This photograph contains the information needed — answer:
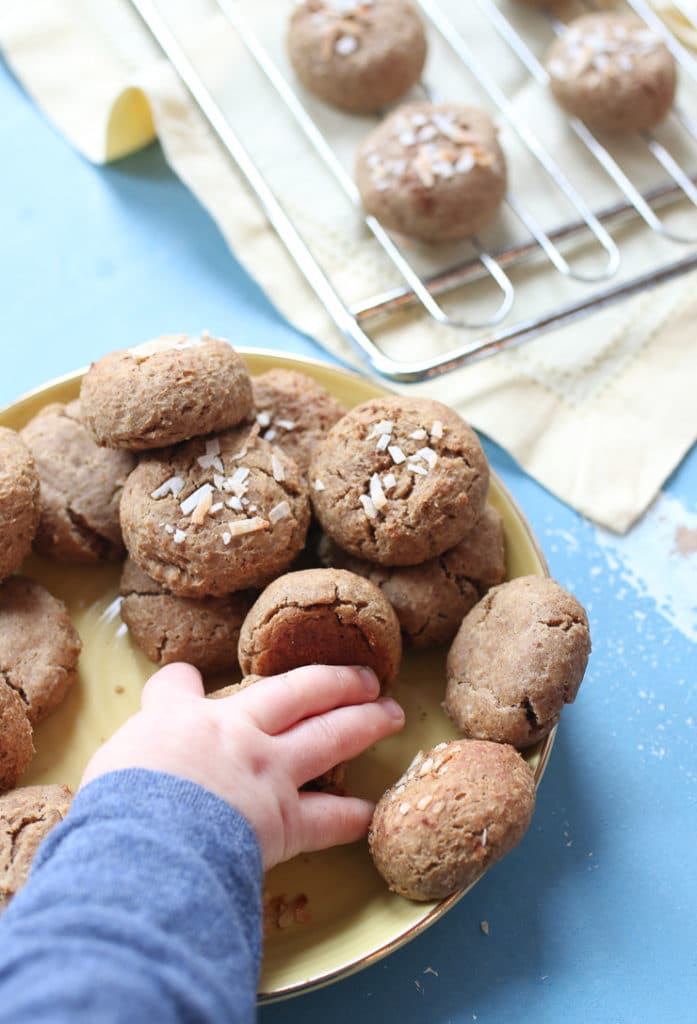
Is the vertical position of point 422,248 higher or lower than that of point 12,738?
lower

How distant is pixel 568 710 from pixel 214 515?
651 millimetres

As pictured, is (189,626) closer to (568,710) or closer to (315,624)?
(315,624)

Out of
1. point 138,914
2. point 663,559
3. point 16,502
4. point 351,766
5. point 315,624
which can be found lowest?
point 663,559

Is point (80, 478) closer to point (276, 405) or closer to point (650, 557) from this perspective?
point (276, 405)

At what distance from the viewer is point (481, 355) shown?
1.64 meters

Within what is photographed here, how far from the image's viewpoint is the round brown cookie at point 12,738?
116 cm

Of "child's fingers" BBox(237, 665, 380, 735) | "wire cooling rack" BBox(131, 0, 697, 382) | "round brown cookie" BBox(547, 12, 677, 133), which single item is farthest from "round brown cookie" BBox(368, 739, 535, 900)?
"round brown cookie" BBox(547, 12, 677, 133)

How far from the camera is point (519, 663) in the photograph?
119 centimetres

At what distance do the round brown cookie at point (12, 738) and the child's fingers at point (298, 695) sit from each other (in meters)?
0.27

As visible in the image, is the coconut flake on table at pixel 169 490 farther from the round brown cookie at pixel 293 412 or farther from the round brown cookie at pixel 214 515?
the round brown cookie at pixel 293 412

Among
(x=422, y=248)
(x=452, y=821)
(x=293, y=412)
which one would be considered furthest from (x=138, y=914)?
(x=422, y=248)

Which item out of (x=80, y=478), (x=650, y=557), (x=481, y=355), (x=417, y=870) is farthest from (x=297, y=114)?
(x=417, y=870)

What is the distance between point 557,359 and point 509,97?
24.5 inches

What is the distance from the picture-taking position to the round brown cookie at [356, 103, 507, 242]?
1.68 metres
